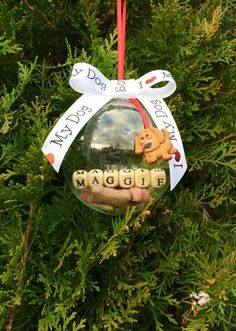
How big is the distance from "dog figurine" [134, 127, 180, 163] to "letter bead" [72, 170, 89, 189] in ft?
0.46

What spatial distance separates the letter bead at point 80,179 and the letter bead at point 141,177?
0.41 feet

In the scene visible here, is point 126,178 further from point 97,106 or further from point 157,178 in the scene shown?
point 97,106

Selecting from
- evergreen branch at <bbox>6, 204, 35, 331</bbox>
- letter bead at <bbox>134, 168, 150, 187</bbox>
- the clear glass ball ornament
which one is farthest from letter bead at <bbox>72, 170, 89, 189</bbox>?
evergreen branch at <bbox>6, 204, 35, 331</bbox>

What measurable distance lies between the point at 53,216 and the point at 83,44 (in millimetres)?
630

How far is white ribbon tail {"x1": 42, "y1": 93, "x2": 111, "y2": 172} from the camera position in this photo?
131 centimetres

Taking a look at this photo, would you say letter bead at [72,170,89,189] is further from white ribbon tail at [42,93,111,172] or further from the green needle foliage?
the green needle foliage

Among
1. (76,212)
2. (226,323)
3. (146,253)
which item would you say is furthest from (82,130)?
(226,323)

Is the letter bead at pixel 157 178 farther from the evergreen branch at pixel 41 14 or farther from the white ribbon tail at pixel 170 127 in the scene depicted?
the evergreen branch at pixel 41 14

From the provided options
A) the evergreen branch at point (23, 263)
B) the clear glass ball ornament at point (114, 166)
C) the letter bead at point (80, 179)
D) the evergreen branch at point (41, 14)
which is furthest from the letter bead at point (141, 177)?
the evergreen branch at point (41, 14)

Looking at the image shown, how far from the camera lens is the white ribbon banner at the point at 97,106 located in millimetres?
1327

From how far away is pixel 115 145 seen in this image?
1.30m

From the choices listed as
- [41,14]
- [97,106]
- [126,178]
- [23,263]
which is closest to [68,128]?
[97,106]

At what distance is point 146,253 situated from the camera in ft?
5.77

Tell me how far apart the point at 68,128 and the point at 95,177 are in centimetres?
15
